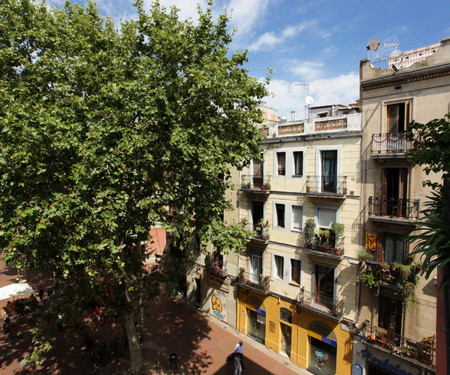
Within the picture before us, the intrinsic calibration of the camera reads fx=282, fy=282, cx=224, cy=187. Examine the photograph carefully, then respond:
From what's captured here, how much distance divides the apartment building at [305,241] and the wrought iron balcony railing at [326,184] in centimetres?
5

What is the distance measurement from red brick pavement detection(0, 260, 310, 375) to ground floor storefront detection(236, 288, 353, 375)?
69cm

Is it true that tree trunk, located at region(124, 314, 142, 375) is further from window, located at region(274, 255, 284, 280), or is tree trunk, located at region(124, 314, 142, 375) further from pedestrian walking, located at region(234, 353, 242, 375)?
window, located at region(274, 255, 284, 280)

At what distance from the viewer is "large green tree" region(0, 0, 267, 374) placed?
10125mm

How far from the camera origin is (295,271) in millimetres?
17219

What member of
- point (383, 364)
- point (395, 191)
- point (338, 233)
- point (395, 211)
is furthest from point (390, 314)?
point (395, 191)

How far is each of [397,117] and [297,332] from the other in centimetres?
1322

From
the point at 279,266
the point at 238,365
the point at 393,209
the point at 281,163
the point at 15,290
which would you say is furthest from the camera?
the point at 15,290

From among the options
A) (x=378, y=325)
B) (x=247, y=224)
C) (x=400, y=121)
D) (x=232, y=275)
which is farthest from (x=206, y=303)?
(x=400, y=121)

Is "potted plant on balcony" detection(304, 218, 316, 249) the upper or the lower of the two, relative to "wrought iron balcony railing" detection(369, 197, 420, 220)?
lower

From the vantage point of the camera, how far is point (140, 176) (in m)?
12.1

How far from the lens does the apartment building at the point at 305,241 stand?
48.2ft

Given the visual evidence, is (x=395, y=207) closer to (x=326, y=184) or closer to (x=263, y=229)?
(x=326, y=184)

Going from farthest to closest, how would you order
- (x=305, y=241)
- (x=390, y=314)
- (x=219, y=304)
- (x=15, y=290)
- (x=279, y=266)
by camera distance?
(x=219, y=304) < (x=15, y=290) < (x=279, y=266) < (x=305, y=241) < (x=390, y=314)

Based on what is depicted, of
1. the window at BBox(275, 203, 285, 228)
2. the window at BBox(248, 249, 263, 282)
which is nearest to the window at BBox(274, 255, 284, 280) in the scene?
the window at BBox(248, 249, 263, 282)
